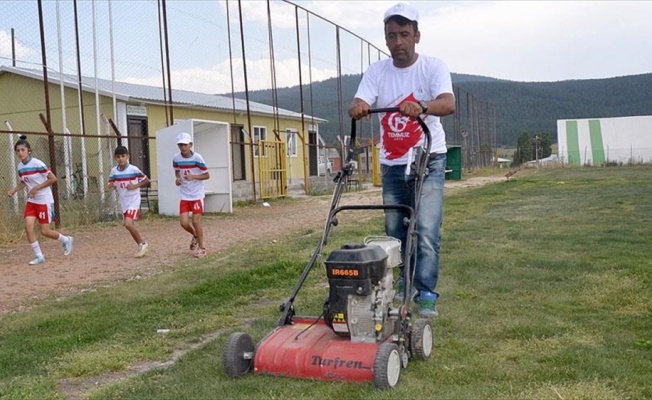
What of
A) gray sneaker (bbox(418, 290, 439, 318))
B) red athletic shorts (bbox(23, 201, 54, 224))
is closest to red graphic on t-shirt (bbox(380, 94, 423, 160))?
gray sneaker (bbox(418, 290, 439, 318))

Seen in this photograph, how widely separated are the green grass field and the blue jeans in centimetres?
39

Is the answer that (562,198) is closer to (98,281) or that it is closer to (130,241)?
(130,241)

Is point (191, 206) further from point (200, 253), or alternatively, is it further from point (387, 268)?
point (387, 268)

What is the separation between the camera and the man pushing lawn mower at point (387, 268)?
3.81 meters

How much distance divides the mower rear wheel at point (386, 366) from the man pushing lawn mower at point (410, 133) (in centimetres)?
111

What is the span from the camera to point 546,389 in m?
3.60

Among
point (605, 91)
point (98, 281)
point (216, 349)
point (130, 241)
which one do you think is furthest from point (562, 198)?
point (605, 91)

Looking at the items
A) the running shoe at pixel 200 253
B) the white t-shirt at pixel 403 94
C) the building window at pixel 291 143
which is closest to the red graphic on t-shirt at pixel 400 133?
the white t-shirt at pixel 403 94

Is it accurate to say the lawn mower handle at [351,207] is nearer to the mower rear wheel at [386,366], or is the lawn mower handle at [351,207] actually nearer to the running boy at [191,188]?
the mower rear wheel at [386,366]

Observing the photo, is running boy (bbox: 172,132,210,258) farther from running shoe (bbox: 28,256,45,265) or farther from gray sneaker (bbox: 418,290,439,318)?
gray sneaker (bbox: 418,290,439,318)

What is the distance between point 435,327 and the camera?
491 centimetres

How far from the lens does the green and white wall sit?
5924 centimetres

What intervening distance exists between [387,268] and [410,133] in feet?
4.12

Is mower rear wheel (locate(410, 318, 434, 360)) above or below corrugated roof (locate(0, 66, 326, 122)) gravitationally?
below
